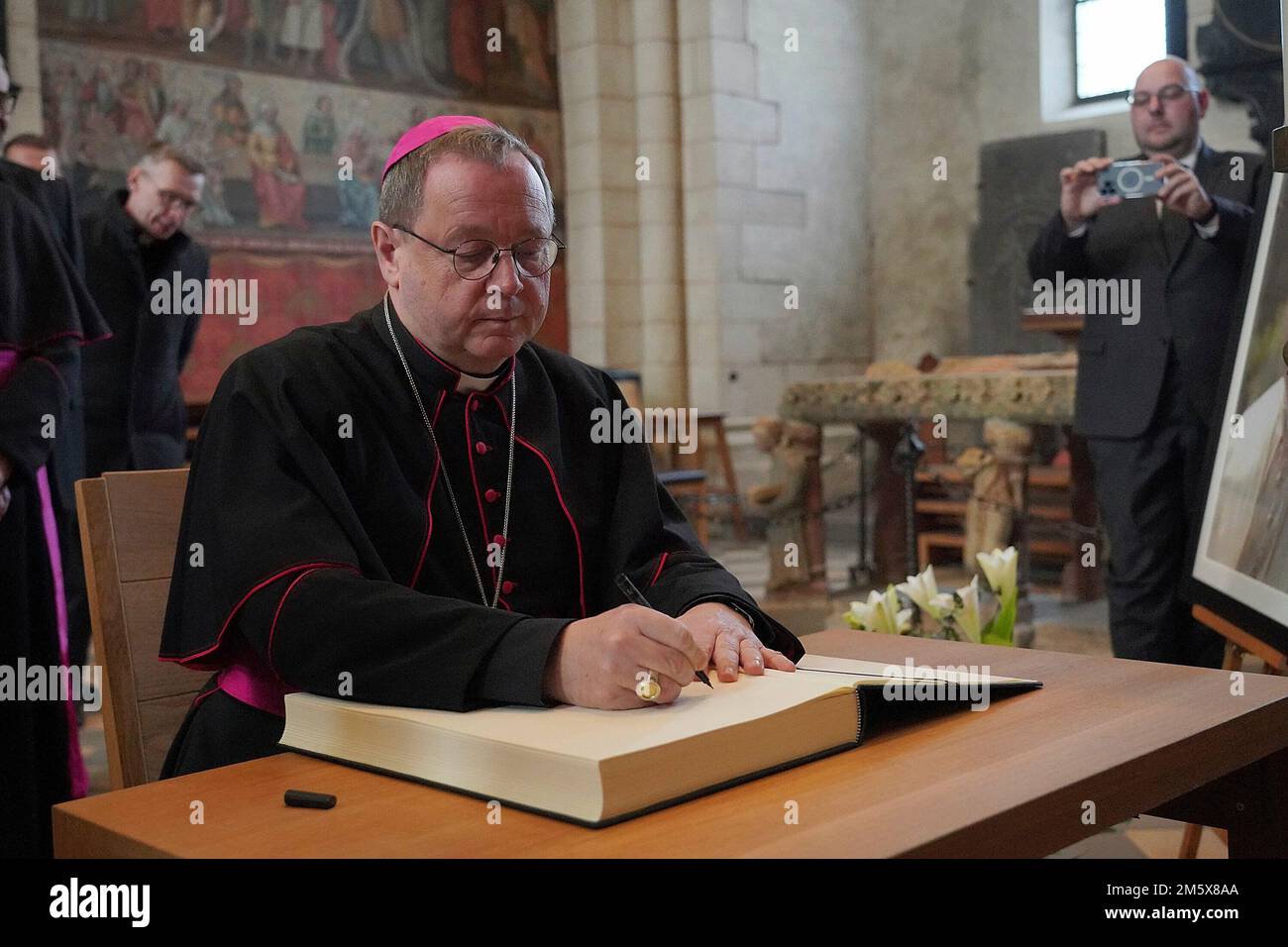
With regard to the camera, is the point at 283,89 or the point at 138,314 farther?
the point at 283,89

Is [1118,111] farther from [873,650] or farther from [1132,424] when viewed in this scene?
[873,650]

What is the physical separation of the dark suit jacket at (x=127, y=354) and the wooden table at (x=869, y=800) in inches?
174

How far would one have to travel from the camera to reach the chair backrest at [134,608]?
76.2 inches

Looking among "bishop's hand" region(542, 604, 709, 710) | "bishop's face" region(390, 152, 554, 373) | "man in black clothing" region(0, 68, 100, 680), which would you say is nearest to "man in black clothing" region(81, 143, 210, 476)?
"man in black clothing" region(0, 68, 100, 680)

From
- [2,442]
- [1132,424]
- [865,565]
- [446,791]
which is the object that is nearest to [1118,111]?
[865,565]

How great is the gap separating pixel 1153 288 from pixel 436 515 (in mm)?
3562

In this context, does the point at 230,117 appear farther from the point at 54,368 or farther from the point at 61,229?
the point at 54,368

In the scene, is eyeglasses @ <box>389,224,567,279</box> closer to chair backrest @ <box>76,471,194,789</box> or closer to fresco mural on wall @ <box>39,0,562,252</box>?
chair backrest @ <box>76,471,194,789</box>

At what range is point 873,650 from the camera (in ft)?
6.49

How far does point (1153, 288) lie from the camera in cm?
480

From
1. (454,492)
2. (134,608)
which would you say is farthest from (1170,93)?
(134,608)

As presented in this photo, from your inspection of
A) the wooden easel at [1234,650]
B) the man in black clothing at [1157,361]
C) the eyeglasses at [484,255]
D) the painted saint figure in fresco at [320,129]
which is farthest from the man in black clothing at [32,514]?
the painted saint figure in fresco at [320,129]

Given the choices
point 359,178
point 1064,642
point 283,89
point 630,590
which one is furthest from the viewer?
point 359,178

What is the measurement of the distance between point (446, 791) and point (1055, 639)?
19.7 feet
